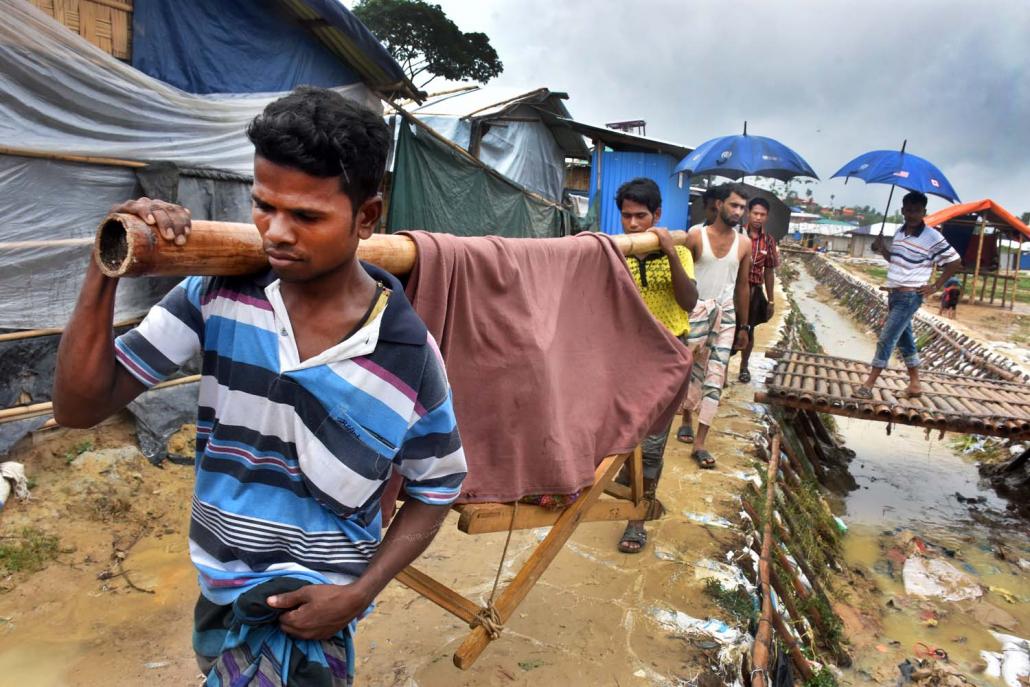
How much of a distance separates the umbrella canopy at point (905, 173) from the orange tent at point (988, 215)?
43.6 ft

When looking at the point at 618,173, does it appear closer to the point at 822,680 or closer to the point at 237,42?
the point at 237,42

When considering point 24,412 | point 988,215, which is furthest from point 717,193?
point 988,215

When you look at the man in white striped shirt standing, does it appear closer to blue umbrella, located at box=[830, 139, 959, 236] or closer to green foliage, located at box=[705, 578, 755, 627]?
blue umbrella, located at box=[830, 139, 959, 236]

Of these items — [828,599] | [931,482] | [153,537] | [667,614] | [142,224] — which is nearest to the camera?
[142,224]

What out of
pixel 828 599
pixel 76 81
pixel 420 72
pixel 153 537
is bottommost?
pixel 828 599

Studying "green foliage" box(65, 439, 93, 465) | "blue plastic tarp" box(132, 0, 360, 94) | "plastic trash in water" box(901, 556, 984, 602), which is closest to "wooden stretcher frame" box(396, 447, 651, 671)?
"green foliage" box(65, 439, 93, 465)

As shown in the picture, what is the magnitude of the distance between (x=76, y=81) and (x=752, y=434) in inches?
219

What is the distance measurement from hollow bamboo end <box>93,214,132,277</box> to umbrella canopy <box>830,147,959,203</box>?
710 cm

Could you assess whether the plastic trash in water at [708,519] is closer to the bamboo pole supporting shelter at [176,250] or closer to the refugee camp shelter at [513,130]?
the bamboo pole supporting shelter at [176,250]

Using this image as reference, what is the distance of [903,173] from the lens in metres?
6.87

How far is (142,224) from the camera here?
1107mm

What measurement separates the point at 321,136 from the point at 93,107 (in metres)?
3.89

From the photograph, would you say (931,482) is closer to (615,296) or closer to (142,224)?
(615,296)

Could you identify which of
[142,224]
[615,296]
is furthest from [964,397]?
[142,224]
